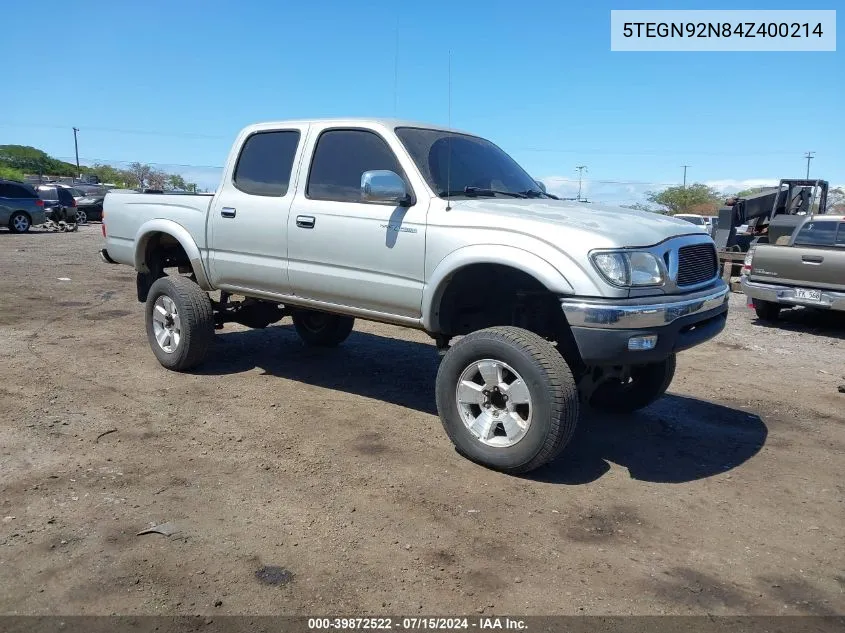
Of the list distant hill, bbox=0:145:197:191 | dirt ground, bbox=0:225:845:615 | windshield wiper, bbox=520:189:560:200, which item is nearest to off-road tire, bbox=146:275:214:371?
dirt ground, bbox=0:225:845:615

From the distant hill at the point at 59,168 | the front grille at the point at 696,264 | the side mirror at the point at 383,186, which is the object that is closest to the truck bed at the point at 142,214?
the side mirror at the point at 383,186

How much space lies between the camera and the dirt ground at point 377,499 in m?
2.96

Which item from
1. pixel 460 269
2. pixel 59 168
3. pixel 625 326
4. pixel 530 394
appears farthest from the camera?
pixel 59 168

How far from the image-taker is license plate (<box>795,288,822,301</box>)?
920 centimetres

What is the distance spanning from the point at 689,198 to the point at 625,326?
231 feet

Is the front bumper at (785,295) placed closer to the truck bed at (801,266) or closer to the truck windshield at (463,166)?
the truck bed at (801,266)

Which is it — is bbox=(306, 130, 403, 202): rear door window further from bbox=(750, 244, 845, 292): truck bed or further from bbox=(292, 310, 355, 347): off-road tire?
bbox=(750, 244, 845, 292): truck bed

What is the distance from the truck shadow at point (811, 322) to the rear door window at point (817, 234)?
1192 mm

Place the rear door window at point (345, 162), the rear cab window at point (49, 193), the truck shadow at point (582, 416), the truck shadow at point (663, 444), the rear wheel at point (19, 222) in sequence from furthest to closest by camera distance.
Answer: the rear cab window at point (49, 193)
the rear wheel at point (19, 222)
the rear door window at point (345, 162)
the truck shadow at point (582, 416)
the truck shadow at point (663, 444)

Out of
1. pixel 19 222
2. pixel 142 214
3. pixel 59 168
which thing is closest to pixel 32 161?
pixel 59 168

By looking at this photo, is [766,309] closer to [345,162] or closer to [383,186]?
[345,162]

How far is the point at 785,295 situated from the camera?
374 inches

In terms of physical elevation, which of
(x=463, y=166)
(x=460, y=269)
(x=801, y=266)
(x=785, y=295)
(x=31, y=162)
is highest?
(x=31, y=162)

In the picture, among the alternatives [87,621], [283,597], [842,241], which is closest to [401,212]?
[283,597]
